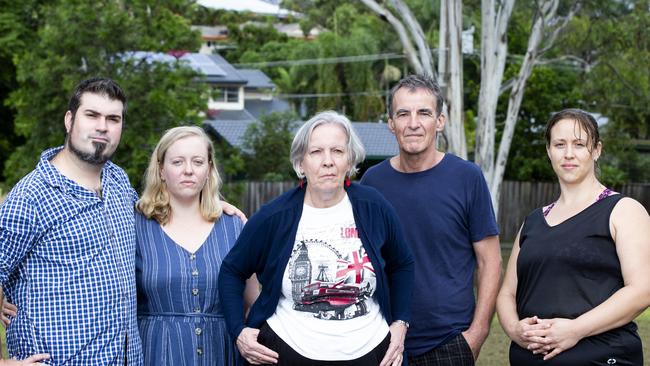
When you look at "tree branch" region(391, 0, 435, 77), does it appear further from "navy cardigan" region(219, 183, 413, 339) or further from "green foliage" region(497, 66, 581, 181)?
"navy cardigan" region(219, 183, 413, 339)

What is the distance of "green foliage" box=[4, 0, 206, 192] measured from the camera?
17453 millimetres

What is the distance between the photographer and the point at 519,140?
27.5m

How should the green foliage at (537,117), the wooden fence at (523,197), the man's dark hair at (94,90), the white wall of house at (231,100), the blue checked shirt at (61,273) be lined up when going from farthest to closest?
the white wall of house at (231,100), the wooden fence at (523,197), the green foliage at (537,117), the man's dark hair at (94,90), the blue checked shirt at (61,273)

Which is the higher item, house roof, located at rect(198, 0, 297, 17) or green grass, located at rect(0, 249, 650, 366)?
house roof, located at rect(198, 0, 297, 17)

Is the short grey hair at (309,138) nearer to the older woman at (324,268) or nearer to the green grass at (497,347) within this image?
the older woman at (324,268)

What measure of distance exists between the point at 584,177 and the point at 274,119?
82.9 feet

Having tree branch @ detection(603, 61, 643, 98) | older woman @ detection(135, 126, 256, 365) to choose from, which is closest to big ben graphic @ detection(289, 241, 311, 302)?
older woman @ detection(135, 126, 256, 365)

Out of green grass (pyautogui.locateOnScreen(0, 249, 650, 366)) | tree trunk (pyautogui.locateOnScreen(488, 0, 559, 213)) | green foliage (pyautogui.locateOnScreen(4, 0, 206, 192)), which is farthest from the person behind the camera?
green foliage (pyautogui.locateOnScreen(4, 0, 206, 192))

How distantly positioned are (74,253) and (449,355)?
1.82 m

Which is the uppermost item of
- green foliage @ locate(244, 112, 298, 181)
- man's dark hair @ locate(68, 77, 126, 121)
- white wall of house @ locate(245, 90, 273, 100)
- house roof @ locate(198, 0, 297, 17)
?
white wall of house @ locate(245, 90, 273, 100)

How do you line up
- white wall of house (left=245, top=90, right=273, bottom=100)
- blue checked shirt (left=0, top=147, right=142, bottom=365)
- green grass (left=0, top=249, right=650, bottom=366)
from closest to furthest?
blue checked shirt (left=0, top=147, right=142, bottom=365)
green grass (left=0, top=249, right=650, bottom=366)
white wall of house (left=245, top=90, right=273, bottom=100)

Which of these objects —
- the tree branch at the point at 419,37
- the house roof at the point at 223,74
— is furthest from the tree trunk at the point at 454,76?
the house roof at the point at 223,74

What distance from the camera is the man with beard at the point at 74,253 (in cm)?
376

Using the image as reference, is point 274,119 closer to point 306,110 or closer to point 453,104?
point 453,104
